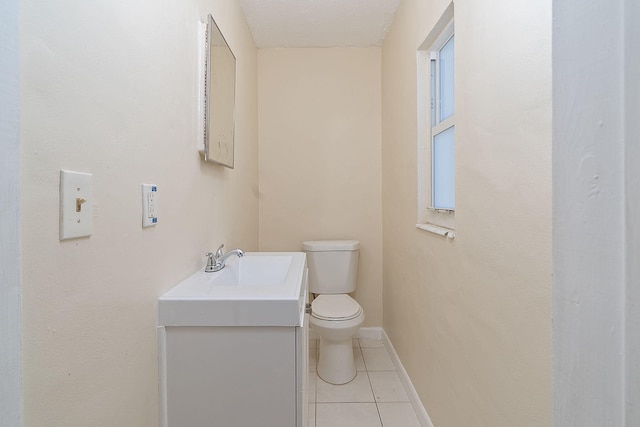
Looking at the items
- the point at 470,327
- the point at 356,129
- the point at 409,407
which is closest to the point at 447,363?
the point at 470,327

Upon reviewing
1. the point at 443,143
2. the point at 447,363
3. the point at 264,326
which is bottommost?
the point at 447,363

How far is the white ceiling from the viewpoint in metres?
1.92

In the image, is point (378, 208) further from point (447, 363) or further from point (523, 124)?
point (523, 124)

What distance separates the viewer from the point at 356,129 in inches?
96.3

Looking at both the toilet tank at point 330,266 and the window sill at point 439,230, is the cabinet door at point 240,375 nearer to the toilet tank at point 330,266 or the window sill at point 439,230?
the window sill at point 439,230

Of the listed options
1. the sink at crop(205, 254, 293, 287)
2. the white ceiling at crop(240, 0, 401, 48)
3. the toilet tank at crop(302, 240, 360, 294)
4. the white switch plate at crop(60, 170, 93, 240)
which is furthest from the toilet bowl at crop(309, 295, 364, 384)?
the white ceiling at crop(240, 0, 401, 48)

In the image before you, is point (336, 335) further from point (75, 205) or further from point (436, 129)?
point (75, 205)

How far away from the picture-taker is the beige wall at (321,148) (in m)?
2.44

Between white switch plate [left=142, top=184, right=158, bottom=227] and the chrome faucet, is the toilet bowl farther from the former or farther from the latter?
white switch plate [left=142, top=184, right=158, bottom=227]

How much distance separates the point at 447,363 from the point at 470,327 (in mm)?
279

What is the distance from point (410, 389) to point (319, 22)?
7.80ft

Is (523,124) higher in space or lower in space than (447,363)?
higher

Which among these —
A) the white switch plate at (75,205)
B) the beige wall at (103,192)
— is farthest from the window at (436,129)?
the white switch plate at (75,205)

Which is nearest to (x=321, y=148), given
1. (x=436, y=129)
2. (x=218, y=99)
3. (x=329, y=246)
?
(x=329, y=246)
